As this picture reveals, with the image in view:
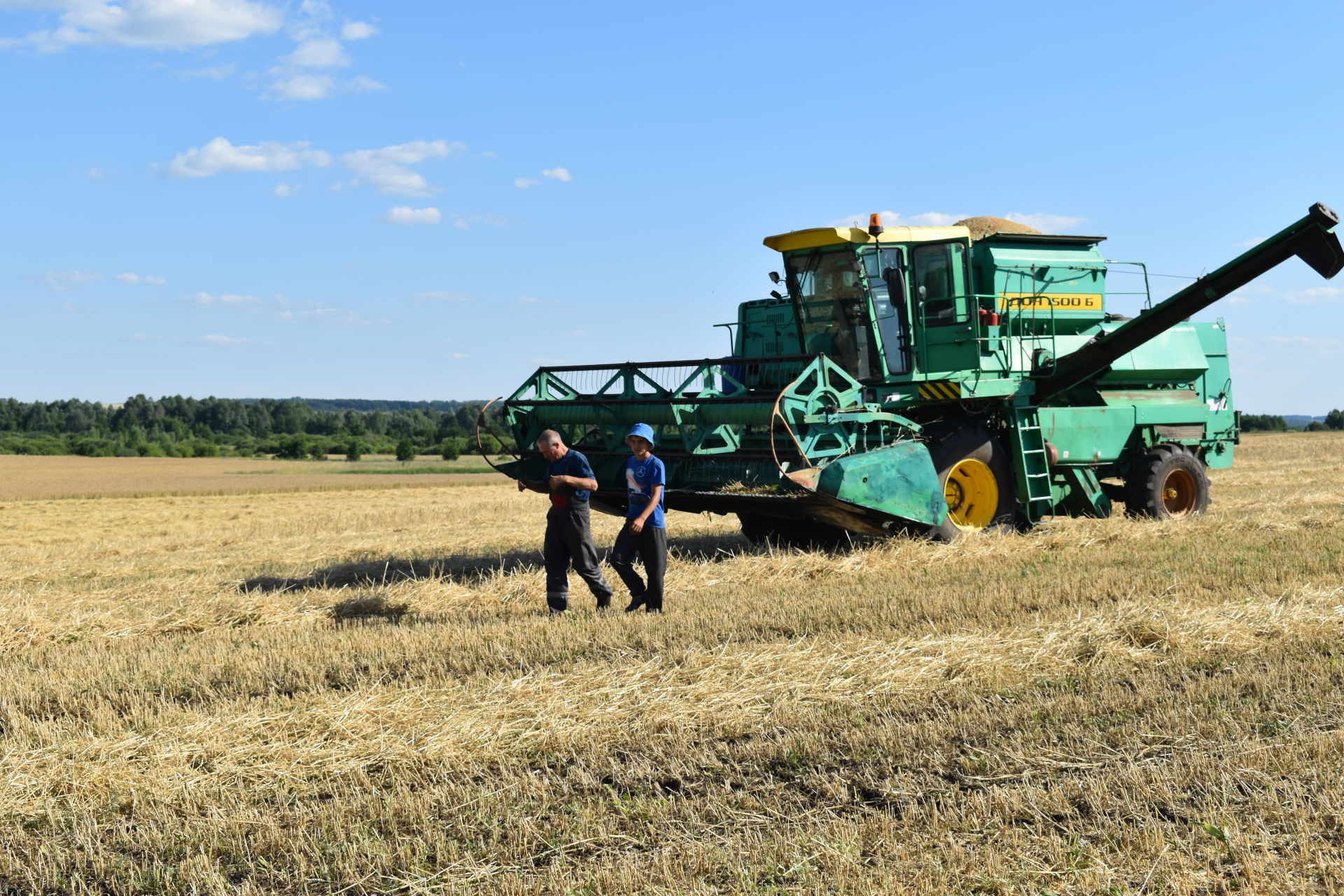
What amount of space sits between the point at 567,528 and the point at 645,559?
23.0 inches

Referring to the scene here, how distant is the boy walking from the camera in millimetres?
8078

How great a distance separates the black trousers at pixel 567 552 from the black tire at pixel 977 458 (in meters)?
4.06

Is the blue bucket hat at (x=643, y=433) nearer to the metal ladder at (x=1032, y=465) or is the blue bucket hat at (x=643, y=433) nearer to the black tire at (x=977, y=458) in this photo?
the black tire at (x=977, y=458)

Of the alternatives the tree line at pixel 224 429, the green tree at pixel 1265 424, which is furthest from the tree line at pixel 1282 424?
the tree line at pixel 224 429

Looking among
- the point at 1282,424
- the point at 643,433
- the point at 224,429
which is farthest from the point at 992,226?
the point at 224,429

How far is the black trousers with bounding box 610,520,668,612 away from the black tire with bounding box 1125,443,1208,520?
21.9 feet

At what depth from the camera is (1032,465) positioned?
11898 millimetres

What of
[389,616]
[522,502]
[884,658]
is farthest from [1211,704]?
[522,502]

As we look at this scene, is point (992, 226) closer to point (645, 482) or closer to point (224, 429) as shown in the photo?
point (645, 482)

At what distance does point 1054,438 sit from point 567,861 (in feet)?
31.1

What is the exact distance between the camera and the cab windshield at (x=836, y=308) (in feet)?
37.4

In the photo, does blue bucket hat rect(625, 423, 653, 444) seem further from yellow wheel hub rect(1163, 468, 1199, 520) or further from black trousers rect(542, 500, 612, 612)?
yellow wheel hub rect(1163, 468, 1199, 520)

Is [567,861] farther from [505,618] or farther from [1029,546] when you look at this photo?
[1029,546]

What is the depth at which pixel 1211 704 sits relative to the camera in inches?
204
